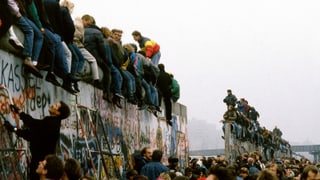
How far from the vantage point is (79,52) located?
39.7 ft

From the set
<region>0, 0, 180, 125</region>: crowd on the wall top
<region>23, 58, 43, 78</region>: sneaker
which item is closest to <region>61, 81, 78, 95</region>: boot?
<region>0, 0, 180, 125</region>: crowd on the wall top

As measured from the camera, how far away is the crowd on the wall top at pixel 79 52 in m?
9.69

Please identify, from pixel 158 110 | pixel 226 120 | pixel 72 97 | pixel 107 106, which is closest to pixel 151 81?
pixel 158 110

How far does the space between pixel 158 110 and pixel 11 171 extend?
10941mm

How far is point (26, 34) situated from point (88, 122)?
3850 mm

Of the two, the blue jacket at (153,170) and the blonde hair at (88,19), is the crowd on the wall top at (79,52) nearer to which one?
the blonde hair at (88,19)

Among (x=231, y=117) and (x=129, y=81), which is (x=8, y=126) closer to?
(x=129, y=81)

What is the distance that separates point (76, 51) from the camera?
39.3 feet

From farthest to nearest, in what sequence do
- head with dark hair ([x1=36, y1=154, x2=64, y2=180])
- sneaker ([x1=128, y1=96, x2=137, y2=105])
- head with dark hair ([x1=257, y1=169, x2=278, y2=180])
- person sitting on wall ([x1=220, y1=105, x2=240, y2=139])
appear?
person sitting on wall ([x1=220, y1=105, x2=240, y2=139]) < sneaker ([x1=128, y1=96, x2=137, y2=105]) < head with dark hair ([x1=257, y1=169, x2=278, y2=180]) < head with dark hair ([x1=36, y1=154, x2=64, y2=180])

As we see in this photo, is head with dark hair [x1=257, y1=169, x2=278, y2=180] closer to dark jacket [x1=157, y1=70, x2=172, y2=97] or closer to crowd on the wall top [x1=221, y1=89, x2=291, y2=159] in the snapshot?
dark jacket [x1=157, y1=70, x2=172, y2=97]

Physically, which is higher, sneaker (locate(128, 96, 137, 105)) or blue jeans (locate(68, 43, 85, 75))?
blue jeans (locate(68, 43, 85, 75))

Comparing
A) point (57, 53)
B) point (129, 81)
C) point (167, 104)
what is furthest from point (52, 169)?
point (167, 104)

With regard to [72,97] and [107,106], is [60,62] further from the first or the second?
[107,106]

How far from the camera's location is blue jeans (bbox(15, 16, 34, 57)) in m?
9.55
